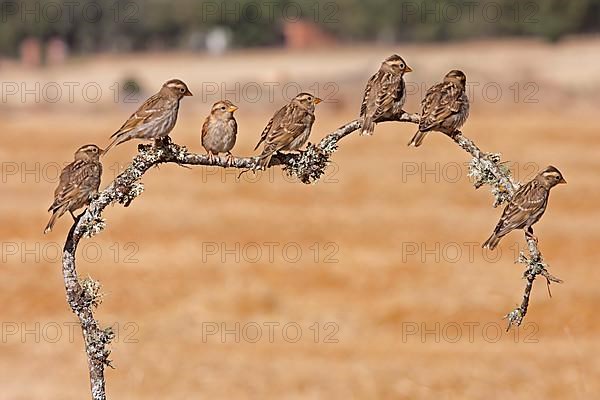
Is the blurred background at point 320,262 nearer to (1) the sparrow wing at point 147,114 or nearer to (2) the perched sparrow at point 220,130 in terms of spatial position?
(2) the perched sparrow at point 220,130

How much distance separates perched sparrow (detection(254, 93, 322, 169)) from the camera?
22.3 feet

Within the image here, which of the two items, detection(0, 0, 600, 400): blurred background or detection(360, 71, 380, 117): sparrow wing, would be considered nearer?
detection(360, 71, 380, 117): sparrow wing

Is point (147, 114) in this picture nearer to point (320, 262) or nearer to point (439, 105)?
point (439, 105)

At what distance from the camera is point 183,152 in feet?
18.1

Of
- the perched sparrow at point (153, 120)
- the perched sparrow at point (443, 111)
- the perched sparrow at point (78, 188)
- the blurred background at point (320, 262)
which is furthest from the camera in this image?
the blurred background at point (320, 262)

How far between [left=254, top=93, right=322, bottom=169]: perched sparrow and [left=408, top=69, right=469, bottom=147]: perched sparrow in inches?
29.0

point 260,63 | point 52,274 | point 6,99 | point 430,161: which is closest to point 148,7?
point 260,63

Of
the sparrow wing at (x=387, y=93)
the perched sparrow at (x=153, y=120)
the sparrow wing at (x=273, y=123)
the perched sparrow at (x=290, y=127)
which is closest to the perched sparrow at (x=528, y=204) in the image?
the sparrow wing at (x=387, y=93)

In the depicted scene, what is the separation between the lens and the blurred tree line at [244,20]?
7725 centimetres

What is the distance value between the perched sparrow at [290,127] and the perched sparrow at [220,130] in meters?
0.22

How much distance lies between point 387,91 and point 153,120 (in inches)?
66.4

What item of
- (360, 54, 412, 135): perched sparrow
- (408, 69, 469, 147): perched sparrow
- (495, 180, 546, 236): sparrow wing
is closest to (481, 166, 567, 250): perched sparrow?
(495, 180, 546, 236): sparrow wing

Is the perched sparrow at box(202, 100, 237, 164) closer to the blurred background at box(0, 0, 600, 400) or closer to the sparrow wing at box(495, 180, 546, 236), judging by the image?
the blurred background at box(0, 0, 600, 400)

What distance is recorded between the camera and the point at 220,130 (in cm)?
727
